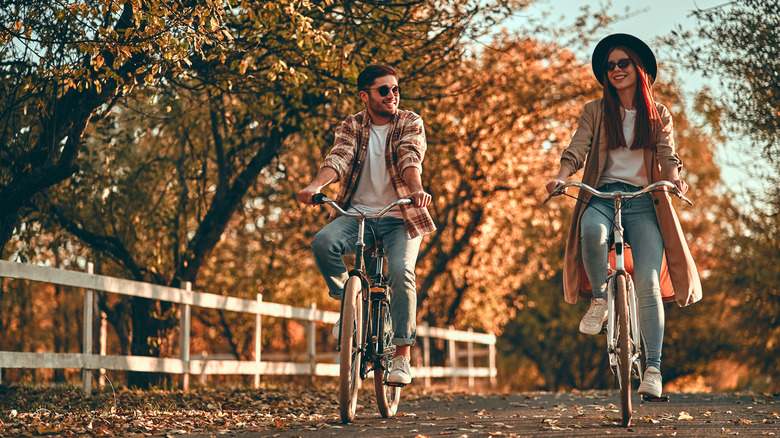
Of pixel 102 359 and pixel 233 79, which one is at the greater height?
pixel 233 79

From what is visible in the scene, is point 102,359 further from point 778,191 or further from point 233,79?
point 778,191

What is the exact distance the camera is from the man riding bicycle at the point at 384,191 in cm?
573

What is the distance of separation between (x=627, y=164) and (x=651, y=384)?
1455 mm

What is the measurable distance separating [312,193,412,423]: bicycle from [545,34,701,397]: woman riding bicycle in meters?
1.20

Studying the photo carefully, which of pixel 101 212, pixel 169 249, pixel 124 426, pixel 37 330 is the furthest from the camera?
pixel 37 330

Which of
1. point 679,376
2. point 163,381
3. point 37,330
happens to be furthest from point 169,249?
point 679,376

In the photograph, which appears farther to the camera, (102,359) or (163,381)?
(163,381)

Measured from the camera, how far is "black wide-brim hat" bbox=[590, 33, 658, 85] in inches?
231

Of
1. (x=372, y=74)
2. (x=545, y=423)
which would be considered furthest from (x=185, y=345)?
(x=545, y=423)

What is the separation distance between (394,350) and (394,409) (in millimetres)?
579

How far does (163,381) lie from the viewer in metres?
11.3

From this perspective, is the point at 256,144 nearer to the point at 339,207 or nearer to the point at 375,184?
the point at 375,184

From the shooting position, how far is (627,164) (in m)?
5.79

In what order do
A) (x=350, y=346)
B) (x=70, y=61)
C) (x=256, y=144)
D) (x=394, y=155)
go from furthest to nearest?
(x=256, y=144), (x=70, y=61), (x=394, y=155), (x=350, y=346)
